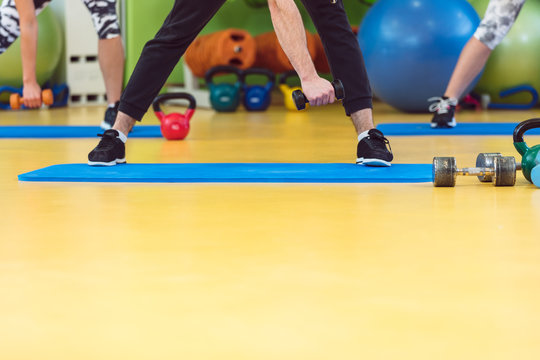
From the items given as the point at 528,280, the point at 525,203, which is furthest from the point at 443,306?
the point at 525,203

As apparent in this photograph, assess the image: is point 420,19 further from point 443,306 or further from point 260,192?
point 443,306

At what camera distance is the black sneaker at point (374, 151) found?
7.80 feet

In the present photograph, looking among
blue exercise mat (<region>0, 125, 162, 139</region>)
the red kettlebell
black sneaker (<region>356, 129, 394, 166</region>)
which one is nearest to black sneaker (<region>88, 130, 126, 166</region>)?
black sneaker (<region>356, 129, 394, 166</region>)

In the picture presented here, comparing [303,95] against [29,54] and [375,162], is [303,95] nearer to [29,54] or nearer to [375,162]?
[375,162]

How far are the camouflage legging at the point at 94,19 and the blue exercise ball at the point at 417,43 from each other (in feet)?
5.62

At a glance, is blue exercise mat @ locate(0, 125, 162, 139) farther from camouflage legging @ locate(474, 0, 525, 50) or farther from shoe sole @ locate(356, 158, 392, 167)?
camouflage legging @ locate(474, 0, 525, 50)

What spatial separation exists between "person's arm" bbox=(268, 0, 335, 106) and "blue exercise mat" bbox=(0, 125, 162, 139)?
1461 millimetres

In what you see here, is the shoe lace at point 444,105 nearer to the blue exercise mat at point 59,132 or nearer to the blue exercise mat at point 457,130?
the blue exercise mat at point 457,130

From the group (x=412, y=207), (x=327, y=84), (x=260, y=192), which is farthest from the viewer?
(x=327, y=84)

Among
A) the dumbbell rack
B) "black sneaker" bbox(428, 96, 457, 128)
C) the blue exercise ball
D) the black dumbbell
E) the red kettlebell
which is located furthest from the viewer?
the dumbbell rack

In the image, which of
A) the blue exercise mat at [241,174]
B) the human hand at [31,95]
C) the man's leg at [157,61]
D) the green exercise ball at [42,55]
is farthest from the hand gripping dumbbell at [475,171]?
the green exercise ball at [42,55]

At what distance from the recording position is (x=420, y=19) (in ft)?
14.7

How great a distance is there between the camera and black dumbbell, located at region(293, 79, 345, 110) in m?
2.17

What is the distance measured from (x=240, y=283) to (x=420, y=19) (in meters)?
3.56
